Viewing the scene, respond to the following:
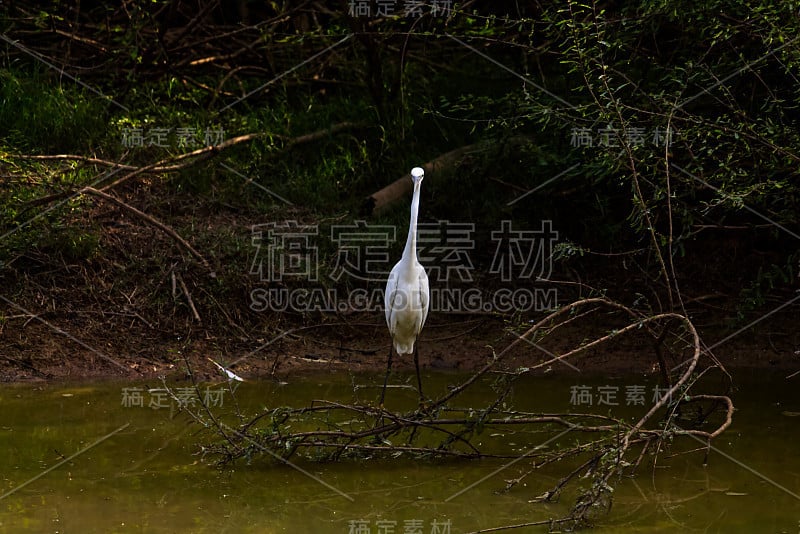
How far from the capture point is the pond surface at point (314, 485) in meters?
3.53

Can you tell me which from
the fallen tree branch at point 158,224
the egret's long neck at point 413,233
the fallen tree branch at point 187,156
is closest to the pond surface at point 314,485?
the egret's long neck at point 413,233

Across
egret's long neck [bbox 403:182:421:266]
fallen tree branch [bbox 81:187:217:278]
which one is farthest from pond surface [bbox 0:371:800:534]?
fallen tree branch [bbox 81:187:217:278]

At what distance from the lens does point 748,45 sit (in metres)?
5.31

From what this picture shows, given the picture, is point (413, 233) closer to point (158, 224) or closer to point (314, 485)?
point (314, 485)

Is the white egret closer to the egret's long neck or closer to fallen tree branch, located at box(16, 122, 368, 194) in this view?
the egret's long neck

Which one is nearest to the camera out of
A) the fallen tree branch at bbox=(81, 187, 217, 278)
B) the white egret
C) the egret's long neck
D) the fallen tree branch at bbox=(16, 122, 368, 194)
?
the egret's long neck

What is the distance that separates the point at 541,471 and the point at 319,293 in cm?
245

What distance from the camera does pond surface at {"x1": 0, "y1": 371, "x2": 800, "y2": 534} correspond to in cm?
353

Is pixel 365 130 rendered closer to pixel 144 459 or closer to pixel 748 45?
pixel 748 45

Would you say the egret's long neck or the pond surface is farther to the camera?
the egret's long neck

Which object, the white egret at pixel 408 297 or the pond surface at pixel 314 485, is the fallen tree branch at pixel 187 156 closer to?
the pond surface at pixel 314 485

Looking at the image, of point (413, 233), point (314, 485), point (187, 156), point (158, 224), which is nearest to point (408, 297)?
point (413, 233)

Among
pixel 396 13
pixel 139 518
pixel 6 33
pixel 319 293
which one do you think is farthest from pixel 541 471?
pixel 6 33

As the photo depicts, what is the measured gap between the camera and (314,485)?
3.90 meters
